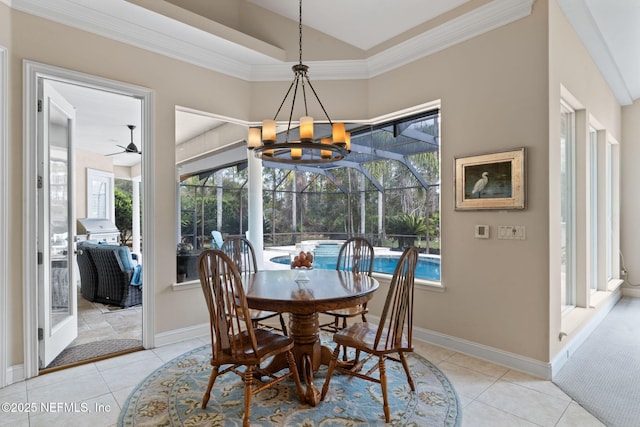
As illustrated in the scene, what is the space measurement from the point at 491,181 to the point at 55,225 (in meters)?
3.91

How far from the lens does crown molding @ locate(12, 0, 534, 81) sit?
290 centimetres

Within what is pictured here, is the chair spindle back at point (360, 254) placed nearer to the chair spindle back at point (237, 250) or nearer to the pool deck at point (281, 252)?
the pool deck at point (281, 252)

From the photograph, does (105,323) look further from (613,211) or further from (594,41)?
(613,211)

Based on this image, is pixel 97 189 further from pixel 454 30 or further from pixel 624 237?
pixel 624 237

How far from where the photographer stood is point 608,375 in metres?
2.84

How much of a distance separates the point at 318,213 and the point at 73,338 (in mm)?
3282

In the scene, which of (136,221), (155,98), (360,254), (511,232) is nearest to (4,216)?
(155,98)

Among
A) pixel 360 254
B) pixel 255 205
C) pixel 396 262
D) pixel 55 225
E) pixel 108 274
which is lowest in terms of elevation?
pixel 108 274

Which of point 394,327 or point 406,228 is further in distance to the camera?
point 406,228

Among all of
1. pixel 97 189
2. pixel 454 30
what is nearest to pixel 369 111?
pixel 454 30

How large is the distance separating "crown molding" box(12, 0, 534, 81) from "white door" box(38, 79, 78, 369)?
0.65 m

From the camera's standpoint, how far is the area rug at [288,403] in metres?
2.16

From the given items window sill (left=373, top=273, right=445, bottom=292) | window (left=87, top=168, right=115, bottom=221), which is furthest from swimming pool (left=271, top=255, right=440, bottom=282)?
window (left=87, top=168, right=115, bottom=221)

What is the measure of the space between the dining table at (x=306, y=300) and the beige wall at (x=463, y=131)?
1095mm
